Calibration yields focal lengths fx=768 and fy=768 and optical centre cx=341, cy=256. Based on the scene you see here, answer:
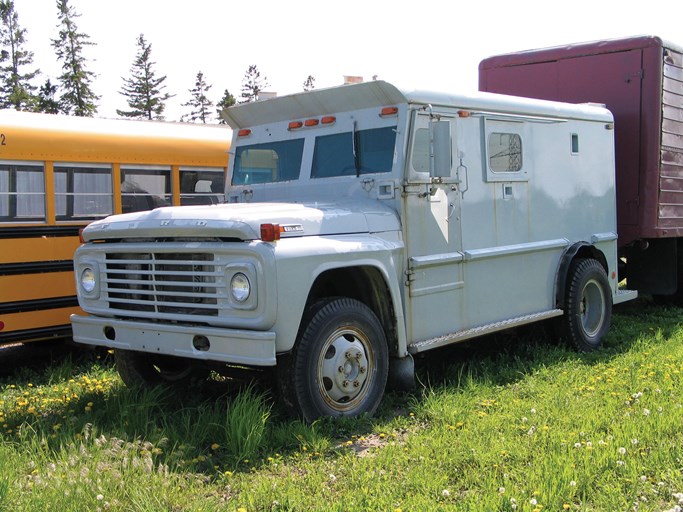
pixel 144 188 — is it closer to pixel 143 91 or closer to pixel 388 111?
pixel 388 111

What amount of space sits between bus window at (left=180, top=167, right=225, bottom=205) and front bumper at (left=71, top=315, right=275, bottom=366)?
3.18 metres

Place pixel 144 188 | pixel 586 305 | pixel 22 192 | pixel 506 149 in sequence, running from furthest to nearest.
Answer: pixel 144 188 < pixel 586 305 < pixel 22 192 < pixel 506 149

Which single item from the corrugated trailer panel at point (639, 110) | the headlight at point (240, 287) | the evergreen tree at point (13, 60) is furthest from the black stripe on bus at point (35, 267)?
the evergreen tree at point (13, 60)

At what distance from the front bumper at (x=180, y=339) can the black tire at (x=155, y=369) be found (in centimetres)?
45

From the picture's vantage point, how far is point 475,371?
6559mm

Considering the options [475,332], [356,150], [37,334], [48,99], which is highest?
[48,99]

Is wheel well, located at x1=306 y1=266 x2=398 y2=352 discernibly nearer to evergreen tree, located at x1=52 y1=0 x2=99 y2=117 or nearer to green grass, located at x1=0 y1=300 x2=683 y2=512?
green grass, located at x1=0 y1=300 x2=683 y2=512

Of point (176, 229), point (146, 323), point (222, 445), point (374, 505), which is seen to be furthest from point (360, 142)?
point (374, 505)

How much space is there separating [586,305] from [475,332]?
225cm

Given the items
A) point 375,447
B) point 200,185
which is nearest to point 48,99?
point 200,185

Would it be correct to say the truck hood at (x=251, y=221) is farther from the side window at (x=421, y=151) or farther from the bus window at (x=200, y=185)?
the bus window at (x=200, y=185)

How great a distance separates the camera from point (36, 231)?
295 inches

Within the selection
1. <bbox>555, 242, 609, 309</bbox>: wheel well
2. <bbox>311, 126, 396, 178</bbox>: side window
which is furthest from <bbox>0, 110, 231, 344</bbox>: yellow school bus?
<bbox>555, 242, 609, 309</bbox>: wheel well

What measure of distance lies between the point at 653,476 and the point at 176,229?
3262 millimetres
